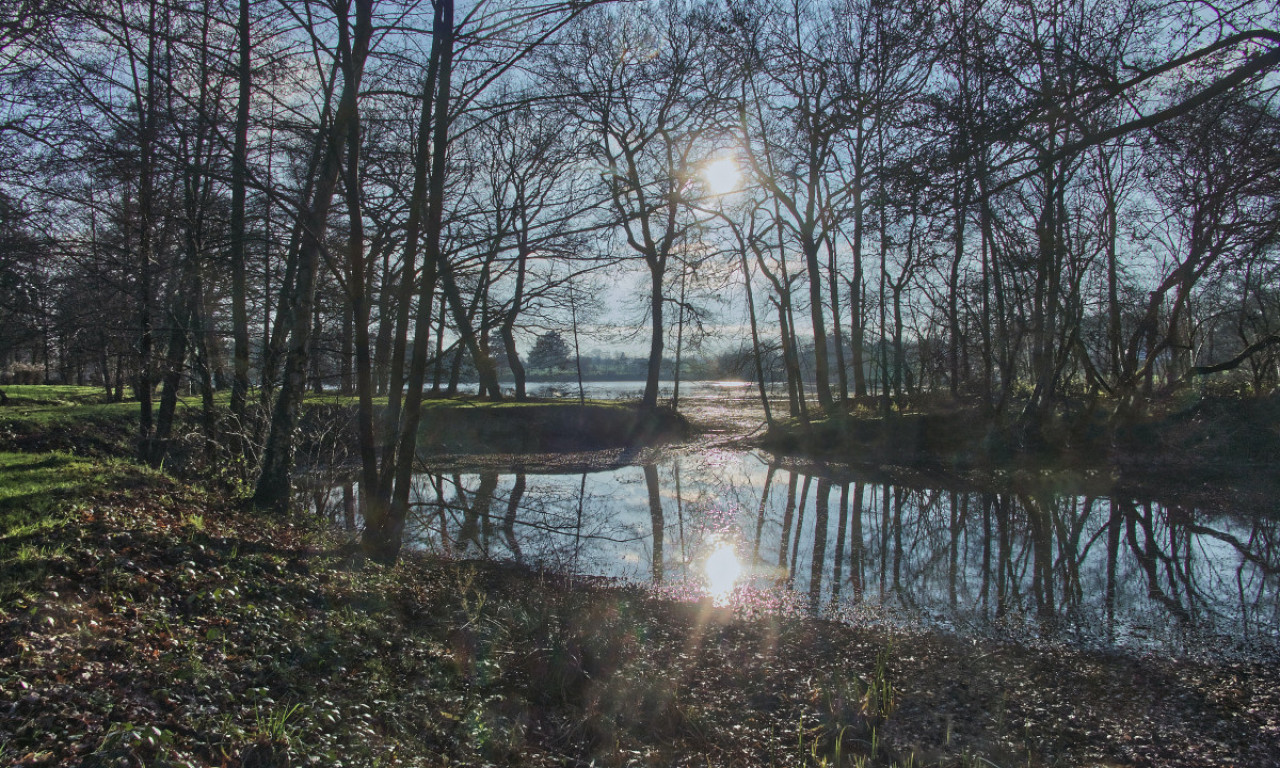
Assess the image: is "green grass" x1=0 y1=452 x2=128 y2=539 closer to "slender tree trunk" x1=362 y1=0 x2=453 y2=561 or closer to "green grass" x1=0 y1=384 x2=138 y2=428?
"slender tree trunk" x1=362 y1=0 x2=453 y2=561

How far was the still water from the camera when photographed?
6504 mm

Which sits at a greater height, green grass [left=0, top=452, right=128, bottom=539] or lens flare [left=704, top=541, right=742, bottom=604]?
green grass [left=0, top=452, right=128, bottom=539]

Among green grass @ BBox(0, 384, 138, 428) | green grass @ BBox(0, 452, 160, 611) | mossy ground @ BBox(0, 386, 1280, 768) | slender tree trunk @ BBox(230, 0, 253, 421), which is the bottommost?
mossy ground @ BBox(0, 386, 1280, 768)

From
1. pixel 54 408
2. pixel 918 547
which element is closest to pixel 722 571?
pixel 918 547

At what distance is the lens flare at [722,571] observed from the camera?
7414 millimetres

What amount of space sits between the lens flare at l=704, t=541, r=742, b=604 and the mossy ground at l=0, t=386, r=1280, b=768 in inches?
39.1

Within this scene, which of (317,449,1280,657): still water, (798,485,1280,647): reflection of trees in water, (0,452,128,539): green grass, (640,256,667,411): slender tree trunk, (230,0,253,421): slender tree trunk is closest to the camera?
(0,452,128,539): green grass

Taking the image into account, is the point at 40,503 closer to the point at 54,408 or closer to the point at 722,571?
the point at 722,571

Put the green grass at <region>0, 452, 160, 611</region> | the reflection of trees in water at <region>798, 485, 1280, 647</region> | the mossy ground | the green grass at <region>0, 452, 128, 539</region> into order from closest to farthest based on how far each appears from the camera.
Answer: the mossy ground → the green grass at <region>0, 452, 160, 611</region> → the green grass at <region>0, 452, 128, 539</region> → the reflection of trees in water at <region>798, 485, 1280, 647</region>

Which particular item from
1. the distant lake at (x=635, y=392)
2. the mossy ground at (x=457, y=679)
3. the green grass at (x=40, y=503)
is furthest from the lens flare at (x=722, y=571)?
the distant lake at (x=635, y=392)

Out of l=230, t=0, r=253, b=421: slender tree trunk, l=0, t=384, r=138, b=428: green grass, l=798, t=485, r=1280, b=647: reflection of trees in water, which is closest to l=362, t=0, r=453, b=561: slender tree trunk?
l=230, t=0, r=253, b=421: slender tree trunk

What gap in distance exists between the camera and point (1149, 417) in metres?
16.3

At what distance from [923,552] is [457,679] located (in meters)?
6.68

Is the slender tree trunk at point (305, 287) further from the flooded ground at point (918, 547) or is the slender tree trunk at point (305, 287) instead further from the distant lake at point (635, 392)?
the distant lake at point (635, 392)
